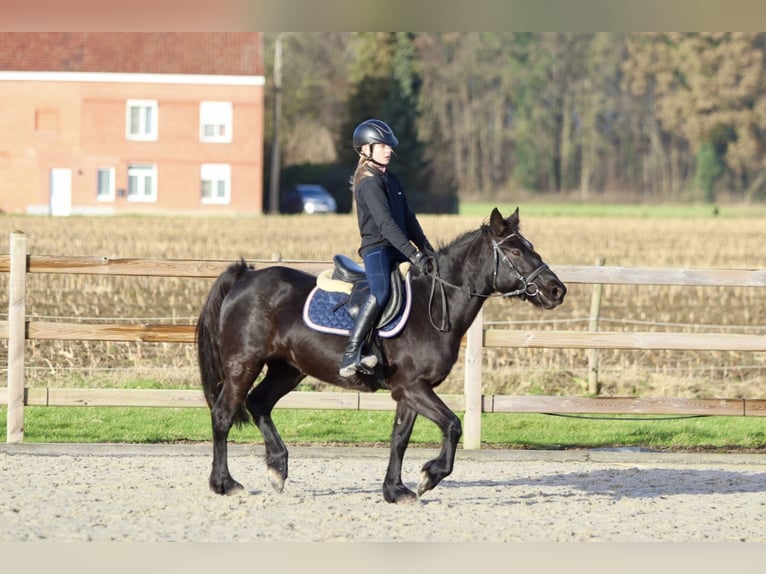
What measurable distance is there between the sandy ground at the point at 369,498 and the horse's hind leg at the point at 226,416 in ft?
0.48

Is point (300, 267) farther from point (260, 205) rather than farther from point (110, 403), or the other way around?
point (260, 205)

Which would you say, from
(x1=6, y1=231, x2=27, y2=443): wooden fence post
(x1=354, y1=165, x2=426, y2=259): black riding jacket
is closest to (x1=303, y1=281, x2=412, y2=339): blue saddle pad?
(x1=354, y1=165, x2=426, y2=259): black riding jacket

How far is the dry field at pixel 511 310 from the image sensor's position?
13.2m

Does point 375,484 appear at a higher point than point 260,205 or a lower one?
lower

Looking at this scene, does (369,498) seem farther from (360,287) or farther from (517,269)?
(517,269)

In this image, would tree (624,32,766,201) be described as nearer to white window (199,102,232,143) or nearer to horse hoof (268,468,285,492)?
white window (199,102,232,143)

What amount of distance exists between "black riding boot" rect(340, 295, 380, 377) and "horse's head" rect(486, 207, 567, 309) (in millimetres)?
810

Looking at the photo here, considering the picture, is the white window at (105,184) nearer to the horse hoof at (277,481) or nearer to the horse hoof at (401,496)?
the horse hoof at (277,481)

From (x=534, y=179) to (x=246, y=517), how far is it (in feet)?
281

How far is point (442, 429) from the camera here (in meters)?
8.02

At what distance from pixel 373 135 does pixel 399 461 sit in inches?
86.3

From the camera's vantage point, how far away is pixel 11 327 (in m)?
10.1

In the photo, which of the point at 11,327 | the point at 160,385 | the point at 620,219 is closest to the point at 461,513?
the point at 11,327

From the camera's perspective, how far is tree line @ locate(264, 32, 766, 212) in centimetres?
7031
